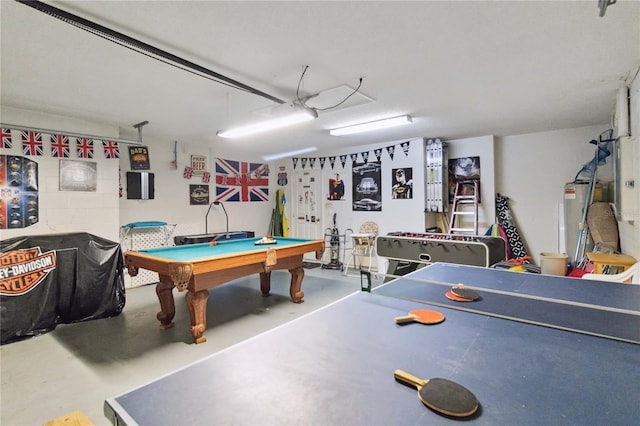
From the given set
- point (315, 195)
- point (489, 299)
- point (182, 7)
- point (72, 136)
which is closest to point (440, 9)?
point (182, 7)

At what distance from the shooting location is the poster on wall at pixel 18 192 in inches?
144

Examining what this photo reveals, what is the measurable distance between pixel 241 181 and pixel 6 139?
3828mm

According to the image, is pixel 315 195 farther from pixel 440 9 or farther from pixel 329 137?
pixel 440 9

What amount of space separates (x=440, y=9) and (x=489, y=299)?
1740 millimetres

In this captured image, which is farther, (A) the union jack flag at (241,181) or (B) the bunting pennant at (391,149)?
(A) the union jack flag at (241,181)

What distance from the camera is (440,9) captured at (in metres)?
1.89

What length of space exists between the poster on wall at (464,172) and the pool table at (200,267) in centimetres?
312

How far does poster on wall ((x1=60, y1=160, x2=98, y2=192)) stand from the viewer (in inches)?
162

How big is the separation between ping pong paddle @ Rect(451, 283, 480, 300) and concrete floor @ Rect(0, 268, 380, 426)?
2.13 meters

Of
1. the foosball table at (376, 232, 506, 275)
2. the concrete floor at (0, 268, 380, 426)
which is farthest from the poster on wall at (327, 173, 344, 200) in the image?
the concrete floor at (0, 268, 380, 426)

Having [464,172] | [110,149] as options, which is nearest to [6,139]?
[110,149]

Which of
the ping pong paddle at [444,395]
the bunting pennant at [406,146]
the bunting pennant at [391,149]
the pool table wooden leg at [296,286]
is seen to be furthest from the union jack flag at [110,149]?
the ping pong paddle at [444,395]

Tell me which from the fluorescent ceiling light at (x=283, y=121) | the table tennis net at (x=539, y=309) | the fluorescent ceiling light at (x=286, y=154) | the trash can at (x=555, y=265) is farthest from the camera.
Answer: the fluorescent ceiling light at (x=286, y=154)

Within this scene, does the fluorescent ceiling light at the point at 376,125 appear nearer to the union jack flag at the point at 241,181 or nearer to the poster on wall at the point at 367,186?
the poster on wall at the point at 367,186
